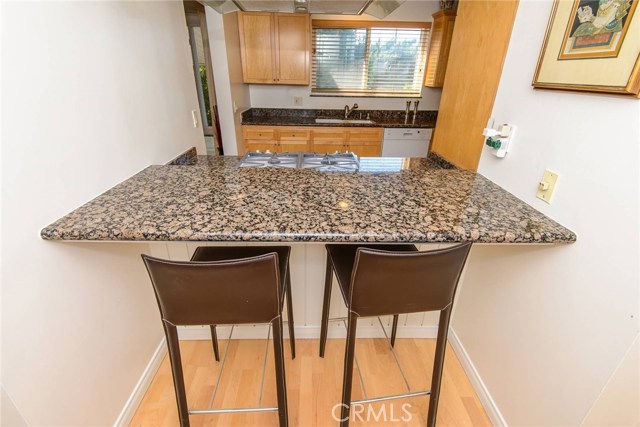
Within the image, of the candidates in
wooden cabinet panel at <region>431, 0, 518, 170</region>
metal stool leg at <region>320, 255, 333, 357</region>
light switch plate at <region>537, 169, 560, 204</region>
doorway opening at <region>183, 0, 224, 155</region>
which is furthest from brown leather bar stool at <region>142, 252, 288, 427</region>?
doorway opening at <region>183, 0, 224, 155</region>

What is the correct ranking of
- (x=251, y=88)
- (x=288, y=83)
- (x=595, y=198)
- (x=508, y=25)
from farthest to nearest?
(x=251, y=88) < (x=288, y=83) < (x=508, y=25) < (x=595, y=198)

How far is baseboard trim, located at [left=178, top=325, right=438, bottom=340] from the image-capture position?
1726 millimetres

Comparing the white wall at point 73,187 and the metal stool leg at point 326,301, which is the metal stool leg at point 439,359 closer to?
the metal stool leg at point 326,301

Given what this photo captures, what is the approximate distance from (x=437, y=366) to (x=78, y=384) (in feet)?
4.32

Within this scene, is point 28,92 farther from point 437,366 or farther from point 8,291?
point 437,366

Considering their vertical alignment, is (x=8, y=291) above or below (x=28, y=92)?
below

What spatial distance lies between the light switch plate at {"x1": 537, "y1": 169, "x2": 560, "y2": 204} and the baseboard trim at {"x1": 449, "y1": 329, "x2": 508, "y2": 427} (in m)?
0.97

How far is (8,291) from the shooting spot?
30.3 inches

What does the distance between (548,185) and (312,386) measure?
1389 mm

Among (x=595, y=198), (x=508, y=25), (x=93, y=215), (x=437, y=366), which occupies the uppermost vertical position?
(x=508, y=25)

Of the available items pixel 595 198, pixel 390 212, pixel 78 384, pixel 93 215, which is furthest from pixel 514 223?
pixel 78 384

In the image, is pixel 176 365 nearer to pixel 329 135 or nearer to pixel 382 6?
pixel 382 6

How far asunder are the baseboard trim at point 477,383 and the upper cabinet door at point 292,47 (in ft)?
10.8

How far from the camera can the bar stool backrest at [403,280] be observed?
0.87 m
